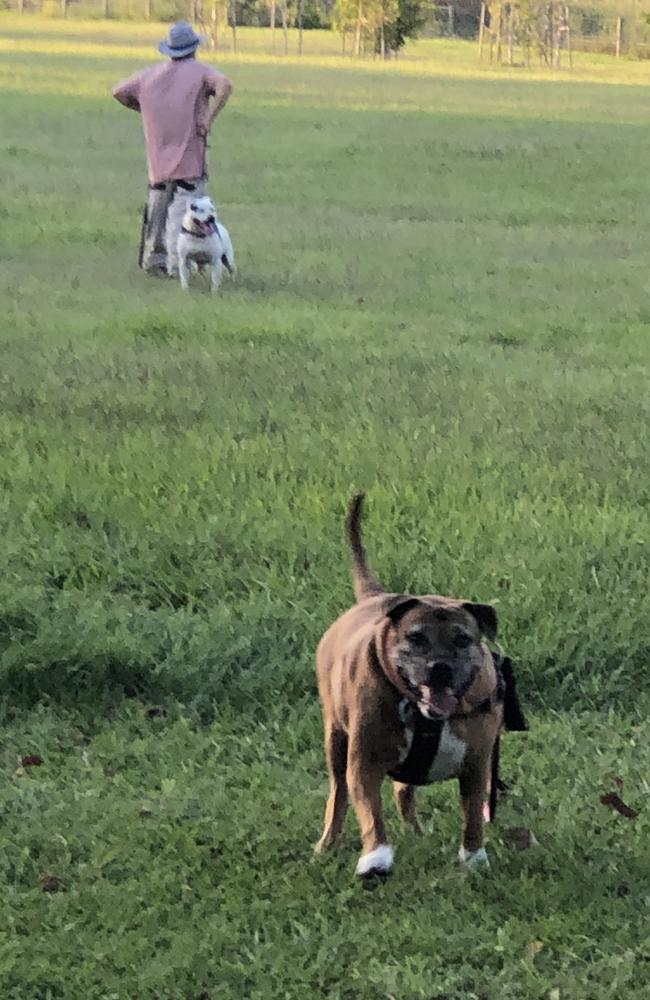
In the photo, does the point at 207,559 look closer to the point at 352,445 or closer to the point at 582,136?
the point at 352,445

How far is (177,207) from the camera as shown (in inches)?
497

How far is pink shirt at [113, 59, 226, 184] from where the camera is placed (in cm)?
1233

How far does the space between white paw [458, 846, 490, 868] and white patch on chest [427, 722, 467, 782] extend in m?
0.31

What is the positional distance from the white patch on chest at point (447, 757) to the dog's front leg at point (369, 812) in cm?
12

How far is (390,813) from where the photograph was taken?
13.1 ft

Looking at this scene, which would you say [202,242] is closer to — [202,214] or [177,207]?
[202,214]

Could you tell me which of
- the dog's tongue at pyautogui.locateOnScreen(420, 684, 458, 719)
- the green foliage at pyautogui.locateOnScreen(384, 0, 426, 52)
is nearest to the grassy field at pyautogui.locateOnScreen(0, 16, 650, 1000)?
the dog's tongue at pyautogui.locateOnScreen(420, 684, 458, 719)

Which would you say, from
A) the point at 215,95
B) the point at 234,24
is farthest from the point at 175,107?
the point at 234,24

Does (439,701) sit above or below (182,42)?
below

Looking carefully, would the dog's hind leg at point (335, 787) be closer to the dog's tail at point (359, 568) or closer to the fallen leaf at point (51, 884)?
the dog's tail at point (359, 568)

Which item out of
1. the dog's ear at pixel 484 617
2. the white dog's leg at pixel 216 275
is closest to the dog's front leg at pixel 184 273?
the white dog's leg at pixel 216 275

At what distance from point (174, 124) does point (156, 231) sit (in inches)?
36.6

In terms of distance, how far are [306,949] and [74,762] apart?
1127 mm

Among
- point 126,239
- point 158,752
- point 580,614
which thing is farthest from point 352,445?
point 126,239
